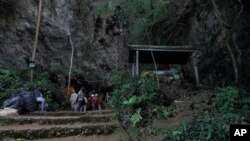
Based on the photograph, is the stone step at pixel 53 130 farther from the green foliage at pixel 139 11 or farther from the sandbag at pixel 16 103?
the green foliage at pixel 139 11

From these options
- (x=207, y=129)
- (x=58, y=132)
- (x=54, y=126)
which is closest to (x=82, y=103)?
(x=54, y=126)

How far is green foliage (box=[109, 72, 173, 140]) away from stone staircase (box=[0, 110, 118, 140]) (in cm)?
53

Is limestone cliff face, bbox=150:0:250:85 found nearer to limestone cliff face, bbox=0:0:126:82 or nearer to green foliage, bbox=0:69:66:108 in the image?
limestone cliff face, bbox=0:0:126:82

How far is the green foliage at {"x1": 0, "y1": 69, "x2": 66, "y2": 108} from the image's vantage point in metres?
17.7

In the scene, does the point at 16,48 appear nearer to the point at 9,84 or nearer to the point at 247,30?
the point at 9,84

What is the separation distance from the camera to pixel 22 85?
61.3 ft

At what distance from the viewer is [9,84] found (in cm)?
1922

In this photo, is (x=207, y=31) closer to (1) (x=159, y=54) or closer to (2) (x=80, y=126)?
(1) (x=159, y=54)

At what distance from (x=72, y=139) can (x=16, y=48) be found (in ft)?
44.6

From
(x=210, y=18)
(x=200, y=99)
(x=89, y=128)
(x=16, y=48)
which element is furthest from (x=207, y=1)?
(x=89, y=128)

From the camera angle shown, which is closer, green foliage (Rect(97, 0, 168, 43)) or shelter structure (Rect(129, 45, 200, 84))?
shelter structure (Rect(129, 45, 200, 84))

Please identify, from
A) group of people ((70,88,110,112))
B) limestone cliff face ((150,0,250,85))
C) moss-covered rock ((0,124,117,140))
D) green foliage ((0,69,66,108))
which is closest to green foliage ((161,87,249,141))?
moss-covered rock ((0,124,117,140))

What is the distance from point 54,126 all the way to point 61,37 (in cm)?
1418

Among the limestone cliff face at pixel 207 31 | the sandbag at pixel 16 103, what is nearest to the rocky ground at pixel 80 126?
the sandbag at pixel 16 103
